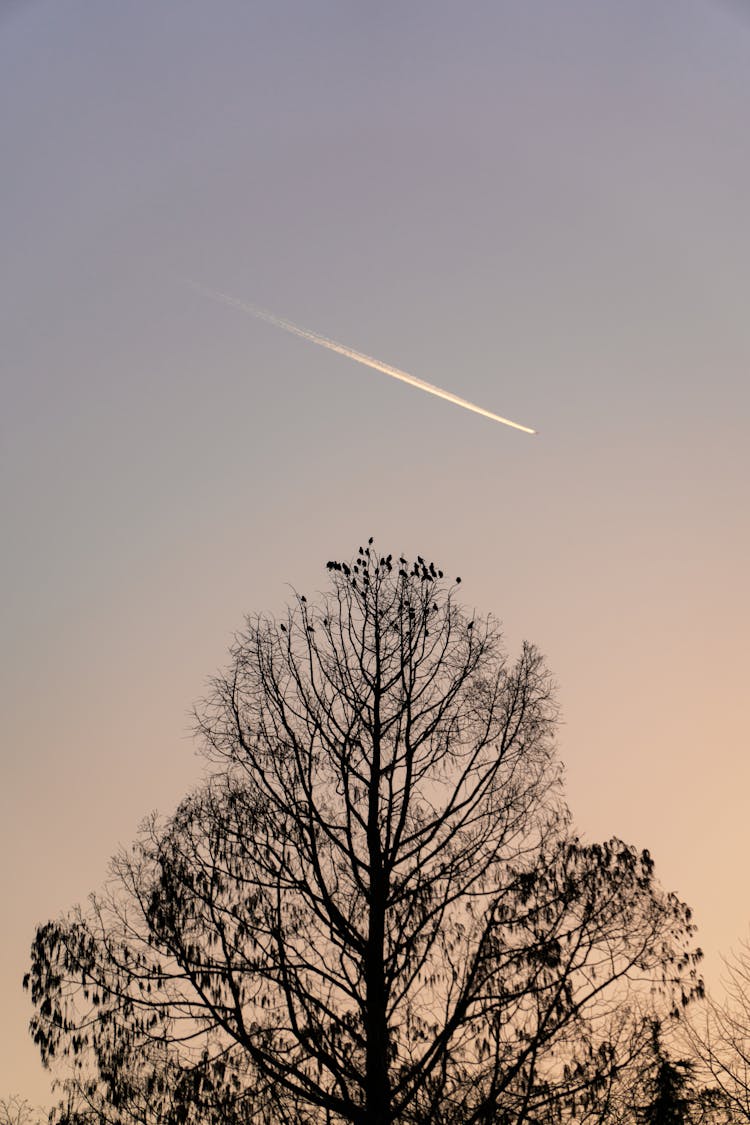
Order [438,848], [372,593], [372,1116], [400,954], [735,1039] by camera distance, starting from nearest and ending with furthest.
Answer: [372,1116] < [400,954] < [438,848] < [372,593] < [735,1039]

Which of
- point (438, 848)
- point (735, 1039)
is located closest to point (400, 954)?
point (438, 848)

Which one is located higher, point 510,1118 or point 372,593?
point 372,593

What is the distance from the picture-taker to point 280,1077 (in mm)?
10641

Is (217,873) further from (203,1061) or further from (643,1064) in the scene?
(643,1064)

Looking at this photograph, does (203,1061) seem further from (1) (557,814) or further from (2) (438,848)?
(1) (557,814)

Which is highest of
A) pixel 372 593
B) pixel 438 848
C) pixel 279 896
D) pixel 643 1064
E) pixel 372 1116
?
pixel 372 593

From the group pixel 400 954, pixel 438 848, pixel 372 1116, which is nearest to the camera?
pixel 372 1116

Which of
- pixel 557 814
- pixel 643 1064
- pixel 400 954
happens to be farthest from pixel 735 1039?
pixel 400 954

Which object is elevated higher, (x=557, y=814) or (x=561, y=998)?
(x=557, y=814)

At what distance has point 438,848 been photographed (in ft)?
39.8

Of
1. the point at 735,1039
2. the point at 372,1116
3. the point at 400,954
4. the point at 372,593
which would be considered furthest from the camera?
the point at 735,1039

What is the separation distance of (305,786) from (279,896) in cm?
148

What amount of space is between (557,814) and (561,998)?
238 cm

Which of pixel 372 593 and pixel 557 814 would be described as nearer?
pixel 557 814
